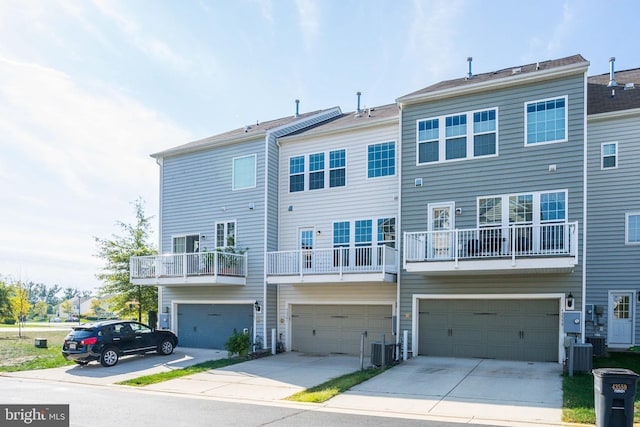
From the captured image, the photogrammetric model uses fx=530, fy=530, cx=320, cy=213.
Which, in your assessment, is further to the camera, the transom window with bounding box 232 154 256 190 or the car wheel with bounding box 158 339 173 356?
the transom window with bounding box 232 154 256 190

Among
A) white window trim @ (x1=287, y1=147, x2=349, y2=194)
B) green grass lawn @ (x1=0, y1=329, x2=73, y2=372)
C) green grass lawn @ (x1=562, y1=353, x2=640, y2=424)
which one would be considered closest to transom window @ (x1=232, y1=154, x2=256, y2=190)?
white window trim @ (x1=287, y1=147, x2=349, y2=194)

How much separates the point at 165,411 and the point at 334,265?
27.7ft

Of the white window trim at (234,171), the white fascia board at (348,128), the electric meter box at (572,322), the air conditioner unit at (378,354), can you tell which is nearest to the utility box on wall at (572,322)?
the electric meter box at (572,322)

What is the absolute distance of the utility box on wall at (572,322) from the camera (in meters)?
13.9

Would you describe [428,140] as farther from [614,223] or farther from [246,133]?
[246,133]

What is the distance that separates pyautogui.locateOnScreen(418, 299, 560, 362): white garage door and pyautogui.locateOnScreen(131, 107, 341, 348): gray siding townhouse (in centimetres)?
601

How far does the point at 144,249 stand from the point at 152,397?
61.9ft

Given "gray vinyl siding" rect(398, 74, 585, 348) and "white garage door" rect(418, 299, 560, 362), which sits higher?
"gray vinyl siding" rect(398, 74, 585, 348)

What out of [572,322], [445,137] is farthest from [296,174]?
[572,322]

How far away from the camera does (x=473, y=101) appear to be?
16156mm

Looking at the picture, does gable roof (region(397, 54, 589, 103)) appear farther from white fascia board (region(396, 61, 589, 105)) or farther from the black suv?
the black suv

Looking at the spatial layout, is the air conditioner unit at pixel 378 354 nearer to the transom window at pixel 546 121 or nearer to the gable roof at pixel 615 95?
the transom window at pixel 546 121

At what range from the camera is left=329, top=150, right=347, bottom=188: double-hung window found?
1906cm

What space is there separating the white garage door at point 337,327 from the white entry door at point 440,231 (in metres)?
3.09
